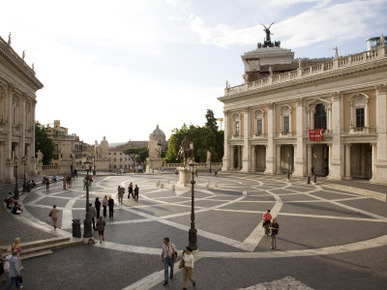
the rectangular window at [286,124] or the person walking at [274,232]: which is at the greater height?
the rectangular window at [286,124]

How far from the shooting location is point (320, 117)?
3322cm

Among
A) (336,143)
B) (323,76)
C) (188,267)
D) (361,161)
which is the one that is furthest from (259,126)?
(188,267)

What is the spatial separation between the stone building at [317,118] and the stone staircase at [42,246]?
27792 mm

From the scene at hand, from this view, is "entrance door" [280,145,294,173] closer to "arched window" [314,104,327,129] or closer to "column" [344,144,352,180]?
"arched window" [314,104,327,129]

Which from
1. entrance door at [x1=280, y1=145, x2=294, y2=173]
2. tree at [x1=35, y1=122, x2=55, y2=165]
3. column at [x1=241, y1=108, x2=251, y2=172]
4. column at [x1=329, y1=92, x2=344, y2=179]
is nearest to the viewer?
column at [x1=329, y1=92, x2=344, y2=179]

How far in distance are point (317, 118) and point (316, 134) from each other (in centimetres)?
284

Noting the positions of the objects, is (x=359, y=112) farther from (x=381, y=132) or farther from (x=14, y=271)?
(x=14, y=271)

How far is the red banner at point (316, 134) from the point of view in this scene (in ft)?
104

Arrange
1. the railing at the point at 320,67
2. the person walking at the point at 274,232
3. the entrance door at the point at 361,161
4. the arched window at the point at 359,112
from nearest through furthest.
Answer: the person walking at the point at 274,232 < the railing at the point at 320,67 < the arched window at the point at 359,112 < the entrance door at the point at 361,161

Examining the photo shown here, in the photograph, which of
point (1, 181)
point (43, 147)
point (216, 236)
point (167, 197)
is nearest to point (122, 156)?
point (43, 147)

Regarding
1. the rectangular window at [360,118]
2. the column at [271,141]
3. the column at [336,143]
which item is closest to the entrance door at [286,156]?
the column at [271,141]

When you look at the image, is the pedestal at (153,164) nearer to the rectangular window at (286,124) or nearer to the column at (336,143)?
the rectangular window at (286,124)

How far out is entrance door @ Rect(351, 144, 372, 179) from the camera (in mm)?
31297

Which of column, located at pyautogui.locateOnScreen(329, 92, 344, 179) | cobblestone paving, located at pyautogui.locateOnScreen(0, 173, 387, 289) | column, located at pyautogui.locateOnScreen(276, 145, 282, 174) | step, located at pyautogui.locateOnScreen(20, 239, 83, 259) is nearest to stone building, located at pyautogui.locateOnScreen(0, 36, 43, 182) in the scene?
cobblestone paving, located at pyautogui.locateOnScreen(0, 173, 387, 289)
